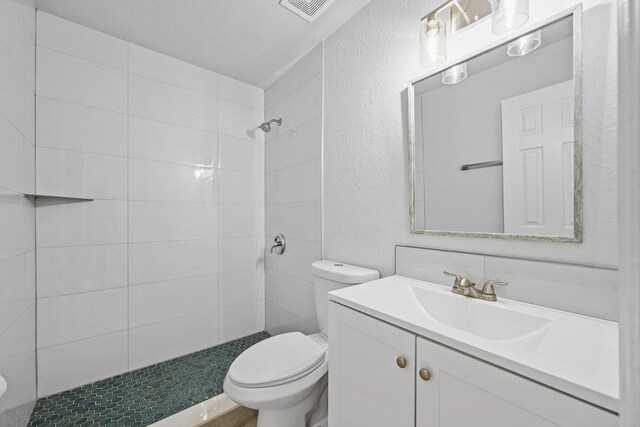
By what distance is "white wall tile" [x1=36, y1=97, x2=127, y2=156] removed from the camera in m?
1.53

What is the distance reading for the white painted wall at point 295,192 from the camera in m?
1.86

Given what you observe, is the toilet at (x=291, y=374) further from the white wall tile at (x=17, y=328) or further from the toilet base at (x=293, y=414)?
the white wall tile at (x=17, y=328)

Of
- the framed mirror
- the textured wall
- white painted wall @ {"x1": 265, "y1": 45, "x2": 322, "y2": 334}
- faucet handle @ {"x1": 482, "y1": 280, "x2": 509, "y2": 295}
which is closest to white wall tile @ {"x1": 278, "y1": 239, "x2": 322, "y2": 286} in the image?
white painted wall @ {"x1": 265, "y1": 45, "x2": 322, "y2": 334}

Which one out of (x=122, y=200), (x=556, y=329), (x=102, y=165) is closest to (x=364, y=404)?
(x=556, y=329)

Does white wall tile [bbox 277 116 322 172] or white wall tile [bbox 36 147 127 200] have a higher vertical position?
white wall tile [bbox 277 116 322 172]

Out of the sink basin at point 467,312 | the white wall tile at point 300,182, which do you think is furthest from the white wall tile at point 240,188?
the sink basin at point 467,312

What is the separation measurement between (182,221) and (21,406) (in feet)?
3.81

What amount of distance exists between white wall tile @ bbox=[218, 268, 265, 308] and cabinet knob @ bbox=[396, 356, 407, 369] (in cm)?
170

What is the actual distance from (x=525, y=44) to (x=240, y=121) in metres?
1.93

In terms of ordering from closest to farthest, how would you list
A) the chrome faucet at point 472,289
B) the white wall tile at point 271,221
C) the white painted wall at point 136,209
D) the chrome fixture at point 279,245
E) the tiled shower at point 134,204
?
the chrome faucet at point 472,289, the tiled shower at point 134,204, the white painted wall at point 136,209, the chrome fixture at point 279,245, the white wall tile at point 271,221

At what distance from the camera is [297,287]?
6.53 ft

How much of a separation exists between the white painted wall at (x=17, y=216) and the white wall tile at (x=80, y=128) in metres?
0.07

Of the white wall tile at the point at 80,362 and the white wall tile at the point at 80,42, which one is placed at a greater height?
the white wall tile at the point at 80,42

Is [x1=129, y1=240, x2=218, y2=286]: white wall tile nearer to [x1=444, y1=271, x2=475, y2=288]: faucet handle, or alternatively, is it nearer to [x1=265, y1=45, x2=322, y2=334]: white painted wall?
[x1=265, y1=45, x2=322, y2=334]: white painted wall
